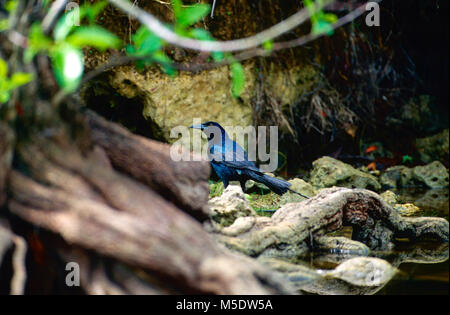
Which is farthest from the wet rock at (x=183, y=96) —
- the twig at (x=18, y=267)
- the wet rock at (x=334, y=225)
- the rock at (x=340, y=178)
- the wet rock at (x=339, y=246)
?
the twig at (x=18, y=267)

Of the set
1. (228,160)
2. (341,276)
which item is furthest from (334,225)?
(228,160)

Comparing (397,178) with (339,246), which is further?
(397,178)

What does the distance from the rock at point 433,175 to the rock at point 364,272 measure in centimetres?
451

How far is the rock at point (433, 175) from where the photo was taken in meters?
7.12

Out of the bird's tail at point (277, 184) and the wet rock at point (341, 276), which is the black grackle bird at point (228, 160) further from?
the wet rock at point (341, 276)

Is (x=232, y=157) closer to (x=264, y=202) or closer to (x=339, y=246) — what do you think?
(x=264, y=202)

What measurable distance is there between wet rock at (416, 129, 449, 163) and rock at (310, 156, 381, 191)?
8.28ft

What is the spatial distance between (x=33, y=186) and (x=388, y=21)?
22.3 ft

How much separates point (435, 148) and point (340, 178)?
3.05 meters

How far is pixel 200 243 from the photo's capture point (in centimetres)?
210

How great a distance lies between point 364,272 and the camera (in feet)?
9.78

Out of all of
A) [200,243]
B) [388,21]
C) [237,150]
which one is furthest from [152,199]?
[388,21]

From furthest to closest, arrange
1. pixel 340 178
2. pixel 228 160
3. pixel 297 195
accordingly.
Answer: pixel 340 178, pixel 228 160, pixel 297 195

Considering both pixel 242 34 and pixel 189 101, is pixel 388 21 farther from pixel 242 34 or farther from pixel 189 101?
pixel 189 101
